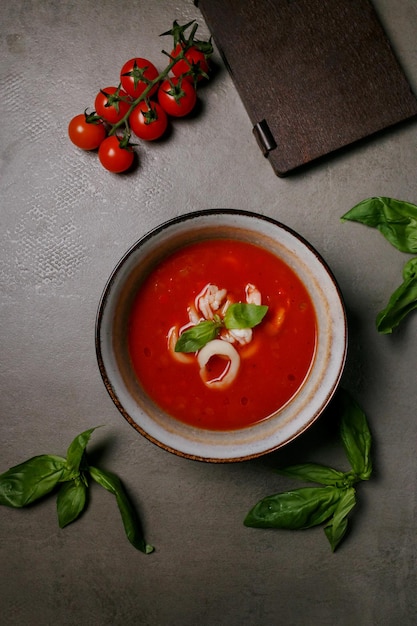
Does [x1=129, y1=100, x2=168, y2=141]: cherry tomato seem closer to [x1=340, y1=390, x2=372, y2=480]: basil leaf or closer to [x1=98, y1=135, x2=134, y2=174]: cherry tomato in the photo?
[x1=98, y1=135, x2=134, y2=174]: cherry tomato

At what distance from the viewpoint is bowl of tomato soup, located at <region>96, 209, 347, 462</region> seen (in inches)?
79.2

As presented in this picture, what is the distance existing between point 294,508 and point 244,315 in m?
0.71

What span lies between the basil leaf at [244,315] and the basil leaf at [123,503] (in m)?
0.67

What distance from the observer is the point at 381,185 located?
92.6 inches

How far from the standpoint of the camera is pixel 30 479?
7.41 ft

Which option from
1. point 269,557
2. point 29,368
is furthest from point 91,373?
point 269,557

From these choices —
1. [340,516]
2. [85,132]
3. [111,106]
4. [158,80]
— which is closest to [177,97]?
[158,80]

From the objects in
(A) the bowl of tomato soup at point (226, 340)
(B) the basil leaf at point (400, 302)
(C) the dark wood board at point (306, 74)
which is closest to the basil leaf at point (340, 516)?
(A) the bowl of tomato soup at point (226, 340)

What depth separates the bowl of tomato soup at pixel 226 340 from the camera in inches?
79.2

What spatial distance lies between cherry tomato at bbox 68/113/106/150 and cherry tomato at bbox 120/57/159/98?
0.50 ft

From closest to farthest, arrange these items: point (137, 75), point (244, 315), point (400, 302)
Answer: point (244, 315) < point (137, 75) < point (400, 302)

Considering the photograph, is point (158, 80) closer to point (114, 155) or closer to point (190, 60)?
point (190, 60)

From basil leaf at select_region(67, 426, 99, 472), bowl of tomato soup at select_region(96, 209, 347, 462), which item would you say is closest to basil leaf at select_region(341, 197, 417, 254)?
bowl of tomato soup at select_region(96, 209, 347, 462)

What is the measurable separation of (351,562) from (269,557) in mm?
286
